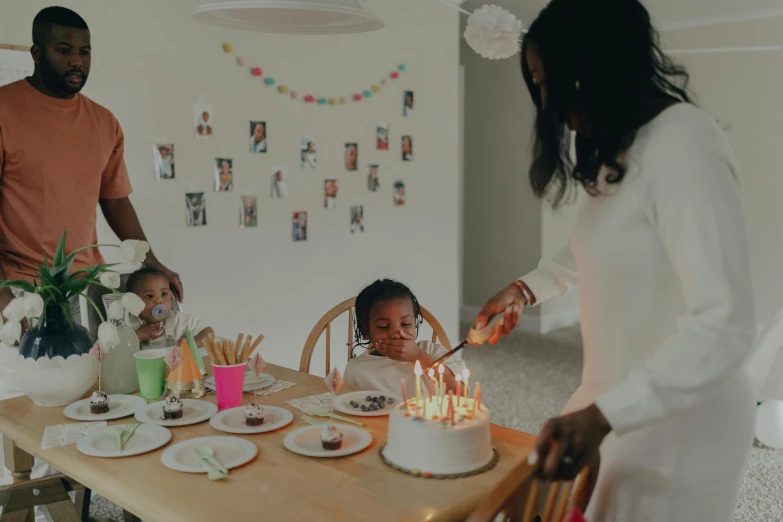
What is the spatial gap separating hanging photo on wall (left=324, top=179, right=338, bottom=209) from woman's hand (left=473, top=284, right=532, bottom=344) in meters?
2.20

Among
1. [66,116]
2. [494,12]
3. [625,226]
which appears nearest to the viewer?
[625,226]

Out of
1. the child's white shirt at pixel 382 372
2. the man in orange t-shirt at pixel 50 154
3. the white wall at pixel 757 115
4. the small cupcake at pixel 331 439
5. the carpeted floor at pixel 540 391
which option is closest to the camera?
the small cupcake at pixel 331 439

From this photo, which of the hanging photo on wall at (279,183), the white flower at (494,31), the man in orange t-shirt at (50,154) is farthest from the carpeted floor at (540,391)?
the white flower at (494,31)

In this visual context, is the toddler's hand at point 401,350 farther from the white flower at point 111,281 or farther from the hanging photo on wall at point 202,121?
the hanging photo on wall at point 202,121

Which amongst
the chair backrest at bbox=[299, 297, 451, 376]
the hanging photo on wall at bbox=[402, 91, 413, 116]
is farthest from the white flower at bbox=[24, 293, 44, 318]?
the hanging photo on wall at bbox=[402, 91, 413, 116]

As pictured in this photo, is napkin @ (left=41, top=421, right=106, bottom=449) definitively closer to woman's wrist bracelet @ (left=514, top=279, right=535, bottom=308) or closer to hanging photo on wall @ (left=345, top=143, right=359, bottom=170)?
woman's wrist bracelet @ (left=514, top=279, right=535, bottom=308)

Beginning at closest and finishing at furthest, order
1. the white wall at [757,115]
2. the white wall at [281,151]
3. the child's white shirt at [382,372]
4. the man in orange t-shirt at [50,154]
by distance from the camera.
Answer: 1. the child's white shirt at [382,372]
2. the man in orange t-shirt at [50,154]
3. the white wall at [281,151]
4. the white wall at [757,115]

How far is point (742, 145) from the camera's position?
5.07 metres

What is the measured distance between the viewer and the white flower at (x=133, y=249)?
1679 mm

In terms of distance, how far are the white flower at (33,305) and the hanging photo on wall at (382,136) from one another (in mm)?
2416

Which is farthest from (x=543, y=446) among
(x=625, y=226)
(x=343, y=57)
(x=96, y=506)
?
(x=343, y=57)

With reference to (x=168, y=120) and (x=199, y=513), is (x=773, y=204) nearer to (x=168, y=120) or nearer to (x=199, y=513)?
(x=168, y=120)

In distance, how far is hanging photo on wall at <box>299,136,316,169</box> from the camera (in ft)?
11.4

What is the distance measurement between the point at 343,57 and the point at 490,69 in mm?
2361
